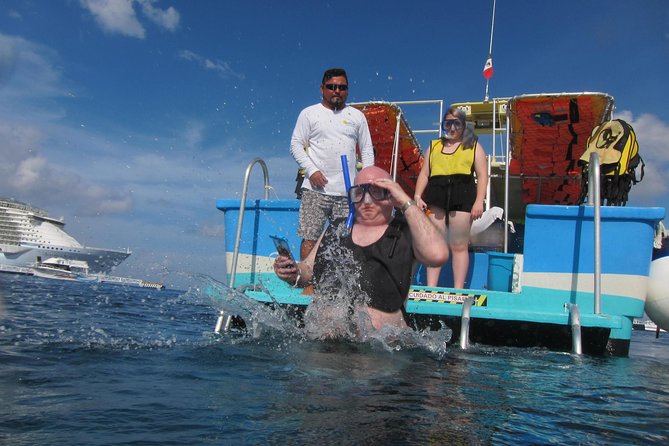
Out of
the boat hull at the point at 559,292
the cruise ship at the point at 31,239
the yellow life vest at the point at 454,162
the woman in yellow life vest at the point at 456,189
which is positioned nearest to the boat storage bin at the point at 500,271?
the boat hull at the point at 559,292

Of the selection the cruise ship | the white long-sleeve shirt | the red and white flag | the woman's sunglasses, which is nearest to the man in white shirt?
the white long-sleeve shirt

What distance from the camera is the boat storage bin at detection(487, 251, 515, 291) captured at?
477cm

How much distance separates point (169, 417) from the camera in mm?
1516

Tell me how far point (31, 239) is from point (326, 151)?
56277 mm

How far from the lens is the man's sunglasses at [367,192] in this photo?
3.05m

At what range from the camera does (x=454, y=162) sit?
15.0 feet

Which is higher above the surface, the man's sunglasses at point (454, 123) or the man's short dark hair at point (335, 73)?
the man's short dark hair at point (335, 73)

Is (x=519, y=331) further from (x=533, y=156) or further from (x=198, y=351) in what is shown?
(x=533, y=156)

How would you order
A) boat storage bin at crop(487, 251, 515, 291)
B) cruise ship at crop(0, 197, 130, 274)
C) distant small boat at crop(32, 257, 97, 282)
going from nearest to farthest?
boat storage bin at crop(487, 251, 515, 291)
distant small boat at crop(32, 257, 97, 282)
cruise ship at crop(0, 197, 130, 274)

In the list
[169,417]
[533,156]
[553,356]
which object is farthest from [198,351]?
[533,156]

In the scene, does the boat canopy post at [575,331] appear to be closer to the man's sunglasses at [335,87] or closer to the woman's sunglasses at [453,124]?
the woman's sunglasses at [453,124]

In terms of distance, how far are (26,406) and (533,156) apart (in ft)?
24.8

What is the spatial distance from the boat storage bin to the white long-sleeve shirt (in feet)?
5.48

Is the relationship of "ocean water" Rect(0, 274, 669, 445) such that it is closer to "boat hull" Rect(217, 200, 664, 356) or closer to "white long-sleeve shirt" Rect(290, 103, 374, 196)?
"boat hull" Rect(217, 200, 664, 356)
